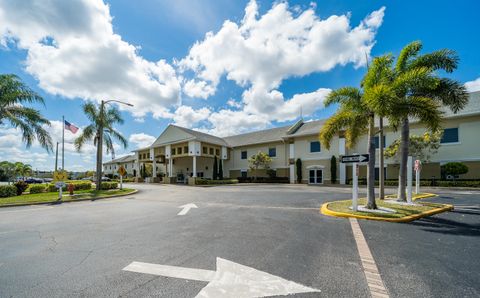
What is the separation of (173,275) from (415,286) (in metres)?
3.71

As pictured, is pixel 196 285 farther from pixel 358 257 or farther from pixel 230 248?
pixel 358 257

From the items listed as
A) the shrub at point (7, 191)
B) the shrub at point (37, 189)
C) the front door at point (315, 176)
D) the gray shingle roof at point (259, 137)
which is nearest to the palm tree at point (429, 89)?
the front door at point (315, 176)

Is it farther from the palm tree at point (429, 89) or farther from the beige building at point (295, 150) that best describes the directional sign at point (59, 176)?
the palm tree at point (429, 89)

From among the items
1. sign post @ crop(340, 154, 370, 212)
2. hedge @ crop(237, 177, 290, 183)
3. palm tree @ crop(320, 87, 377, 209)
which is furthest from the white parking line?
hedge @ crop(237, 177, 290, 183)

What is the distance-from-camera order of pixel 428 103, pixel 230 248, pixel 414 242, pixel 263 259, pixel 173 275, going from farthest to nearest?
1. pixel 428 103
2. pixel 414 242
3. pixel 230 248
4. pixel 263 259
5. pixel 173 275

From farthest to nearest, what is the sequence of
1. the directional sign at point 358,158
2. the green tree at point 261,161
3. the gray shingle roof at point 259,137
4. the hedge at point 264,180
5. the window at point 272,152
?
the gray shingle roof at point 259,137 → the window at point 272,152 → the hedge at point 264,180 → the green tree at point 261,161 → the directional sign at point 358,158

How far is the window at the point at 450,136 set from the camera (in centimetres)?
2038

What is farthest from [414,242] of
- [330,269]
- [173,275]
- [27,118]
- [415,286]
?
[27,118]

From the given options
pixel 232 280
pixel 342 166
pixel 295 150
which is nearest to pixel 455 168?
pixel 342 166

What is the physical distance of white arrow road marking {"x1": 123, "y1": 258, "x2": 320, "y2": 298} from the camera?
9.85 ft

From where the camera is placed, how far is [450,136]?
20641 millimetres

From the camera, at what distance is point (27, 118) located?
14797 millimetres

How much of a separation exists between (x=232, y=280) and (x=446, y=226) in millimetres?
7168

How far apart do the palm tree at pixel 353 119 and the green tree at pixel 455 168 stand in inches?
608
